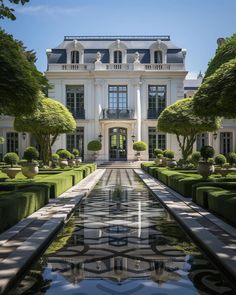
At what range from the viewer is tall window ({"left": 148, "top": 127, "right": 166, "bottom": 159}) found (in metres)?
34.5

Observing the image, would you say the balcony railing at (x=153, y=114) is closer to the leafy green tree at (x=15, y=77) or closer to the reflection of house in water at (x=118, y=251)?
the leafy green tree at (x=15, y=77)

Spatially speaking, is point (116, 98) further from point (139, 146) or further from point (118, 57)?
point (139, 146)

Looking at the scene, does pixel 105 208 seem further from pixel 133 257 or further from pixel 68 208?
pixel 133 257

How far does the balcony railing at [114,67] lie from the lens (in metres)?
34.2

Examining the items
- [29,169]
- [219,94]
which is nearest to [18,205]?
[219,94]

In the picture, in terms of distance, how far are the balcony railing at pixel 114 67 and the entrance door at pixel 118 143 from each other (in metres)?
5.49

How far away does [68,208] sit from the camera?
9.16 metres

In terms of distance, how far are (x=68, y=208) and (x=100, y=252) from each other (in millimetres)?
3646

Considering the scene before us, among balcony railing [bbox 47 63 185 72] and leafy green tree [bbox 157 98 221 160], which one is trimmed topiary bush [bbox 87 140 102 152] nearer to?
balcony railing [bbox 47 63 185 72]

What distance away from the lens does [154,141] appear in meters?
34.6

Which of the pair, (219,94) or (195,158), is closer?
(219,94)

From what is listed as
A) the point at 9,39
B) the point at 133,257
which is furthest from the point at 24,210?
the point at 9,39

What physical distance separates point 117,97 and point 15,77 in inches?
1031

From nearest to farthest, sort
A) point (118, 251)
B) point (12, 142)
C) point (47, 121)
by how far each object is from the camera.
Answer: point (118, 251)
point (47, 121)
point (12, 142)
